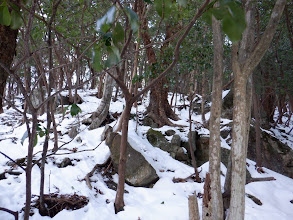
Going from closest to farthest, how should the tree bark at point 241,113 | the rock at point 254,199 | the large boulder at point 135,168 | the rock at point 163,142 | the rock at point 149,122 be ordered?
the tree bark at point 241,113 → the rock at point 254,199 → the large boulder at point 135,168 → the rock at point 163,142 → the rock at point 149,122

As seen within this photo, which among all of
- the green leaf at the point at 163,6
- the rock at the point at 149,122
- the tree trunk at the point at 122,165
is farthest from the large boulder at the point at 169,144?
the green leaf at the point at 163,6

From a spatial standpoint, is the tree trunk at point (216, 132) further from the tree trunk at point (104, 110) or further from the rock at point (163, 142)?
the tree trunk at point (104, 110)

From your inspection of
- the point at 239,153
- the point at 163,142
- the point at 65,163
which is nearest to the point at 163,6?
the point at 239,153

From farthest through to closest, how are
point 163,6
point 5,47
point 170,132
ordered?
point 170,132
point 5,47
point 163,6

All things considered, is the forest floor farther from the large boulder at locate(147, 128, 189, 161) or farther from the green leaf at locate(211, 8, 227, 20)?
the green leaf at locate(211, 8, 227, 20)

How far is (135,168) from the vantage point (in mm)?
4539

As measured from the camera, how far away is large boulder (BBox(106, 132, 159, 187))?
4469 millimetres

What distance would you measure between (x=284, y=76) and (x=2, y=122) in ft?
41.8

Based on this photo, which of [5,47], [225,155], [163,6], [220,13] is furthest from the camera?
[225,155]

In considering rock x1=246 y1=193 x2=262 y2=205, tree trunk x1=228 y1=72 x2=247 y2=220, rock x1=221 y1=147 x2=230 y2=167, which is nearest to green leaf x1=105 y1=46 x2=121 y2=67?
tree trunk x1=228 y1=72 x2=247 y2=220

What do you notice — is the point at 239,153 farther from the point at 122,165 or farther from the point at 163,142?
the point at 163,142

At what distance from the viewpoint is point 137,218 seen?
3227 mm

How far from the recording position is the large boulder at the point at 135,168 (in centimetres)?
447

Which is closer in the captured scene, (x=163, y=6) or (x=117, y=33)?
(x=117, y=33)
